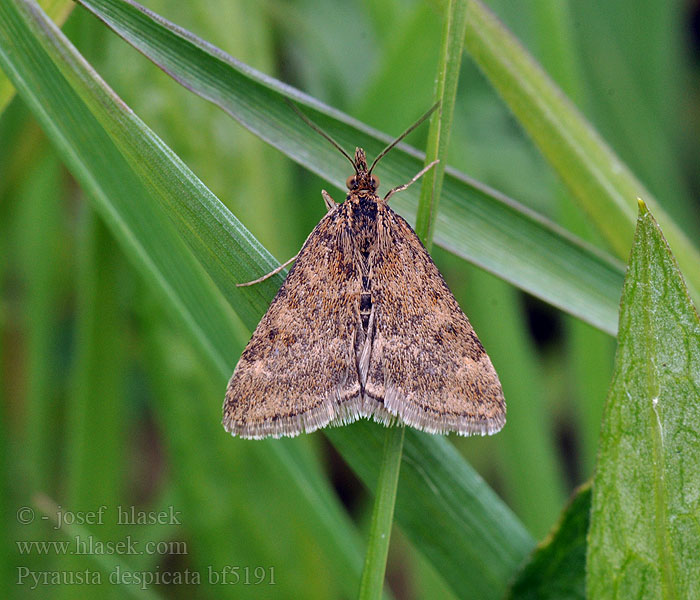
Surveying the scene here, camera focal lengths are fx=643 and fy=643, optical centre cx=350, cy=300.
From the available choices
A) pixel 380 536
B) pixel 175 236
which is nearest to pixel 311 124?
pixel 175 236

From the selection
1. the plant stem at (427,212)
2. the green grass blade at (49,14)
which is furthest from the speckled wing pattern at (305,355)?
the green grass blade at (49,14)

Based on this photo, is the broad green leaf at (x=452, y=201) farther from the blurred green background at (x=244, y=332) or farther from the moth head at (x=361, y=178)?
the blurred green background at (x=244, y=332)

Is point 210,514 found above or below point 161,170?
below

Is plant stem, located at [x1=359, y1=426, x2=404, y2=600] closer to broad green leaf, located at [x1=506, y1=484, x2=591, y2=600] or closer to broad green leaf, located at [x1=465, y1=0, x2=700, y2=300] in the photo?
broad green leaf, located at [x1=506, y1=484, x2=591, y2=600]

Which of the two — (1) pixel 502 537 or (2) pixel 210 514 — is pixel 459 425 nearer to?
(1) pixel 502 537

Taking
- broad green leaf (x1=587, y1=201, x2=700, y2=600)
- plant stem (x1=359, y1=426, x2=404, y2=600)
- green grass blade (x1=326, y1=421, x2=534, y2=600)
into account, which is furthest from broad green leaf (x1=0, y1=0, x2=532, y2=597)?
broad green leaf (x1=587, y1=201, x2=700, y2=600)

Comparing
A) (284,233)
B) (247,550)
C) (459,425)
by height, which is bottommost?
(247,550)

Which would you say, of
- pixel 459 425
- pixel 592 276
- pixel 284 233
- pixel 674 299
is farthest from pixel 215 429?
pixel 674 299
